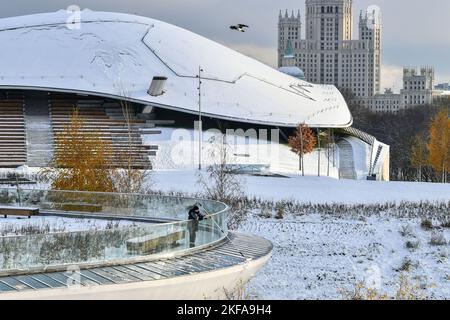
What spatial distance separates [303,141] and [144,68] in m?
9.72

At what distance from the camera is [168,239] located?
386 inches

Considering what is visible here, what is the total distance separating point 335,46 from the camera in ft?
505

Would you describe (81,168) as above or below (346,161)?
above

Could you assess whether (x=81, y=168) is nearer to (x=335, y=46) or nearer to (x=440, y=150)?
(x=440, y=150)

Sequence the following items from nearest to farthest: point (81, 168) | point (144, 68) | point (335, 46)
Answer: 1. point (81, 168)
2. point (144, 68)
3. point (335, 46)

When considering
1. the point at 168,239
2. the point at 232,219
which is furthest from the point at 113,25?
the point at 168,239

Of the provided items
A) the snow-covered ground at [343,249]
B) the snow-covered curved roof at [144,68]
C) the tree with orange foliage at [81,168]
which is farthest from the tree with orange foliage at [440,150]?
the tree with orange foliage at [81,168]

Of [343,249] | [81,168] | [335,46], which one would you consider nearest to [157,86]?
[81,168]

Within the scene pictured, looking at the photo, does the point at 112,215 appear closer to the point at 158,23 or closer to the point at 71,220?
the point at 71,220

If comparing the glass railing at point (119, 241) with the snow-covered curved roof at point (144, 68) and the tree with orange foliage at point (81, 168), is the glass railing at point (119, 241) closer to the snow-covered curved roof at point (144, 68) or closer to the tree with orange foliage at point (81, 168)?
the tree with orange foliage at point (81, 168)

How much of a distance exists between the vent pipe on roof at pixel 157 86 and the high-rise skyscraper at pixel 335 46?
111819mm

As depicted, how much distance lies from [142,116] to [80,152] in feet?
59.7

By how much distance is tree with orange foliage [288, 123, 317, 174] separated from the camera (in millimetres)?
37406


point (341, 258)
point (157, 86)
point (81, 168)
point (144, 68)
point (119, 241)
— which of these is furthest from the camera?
point (144, 68)
